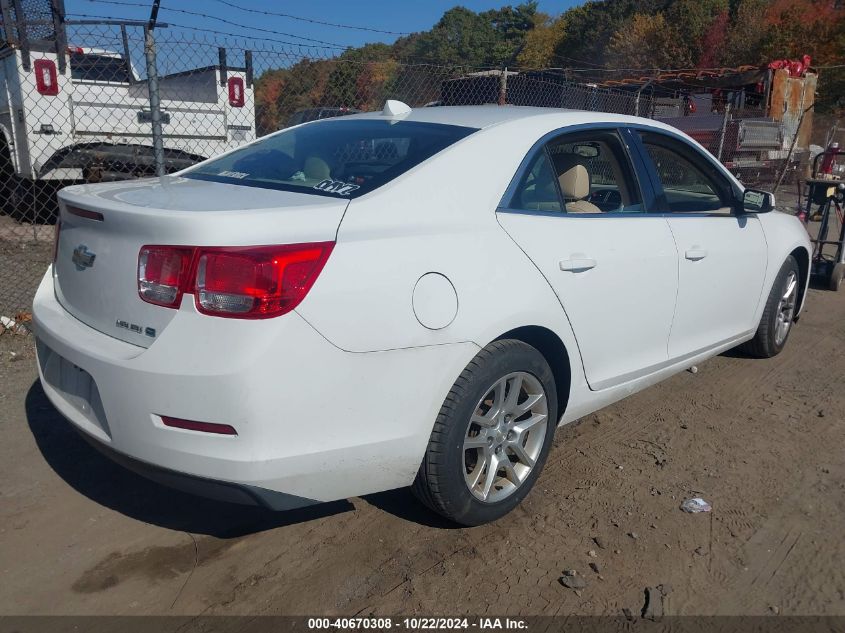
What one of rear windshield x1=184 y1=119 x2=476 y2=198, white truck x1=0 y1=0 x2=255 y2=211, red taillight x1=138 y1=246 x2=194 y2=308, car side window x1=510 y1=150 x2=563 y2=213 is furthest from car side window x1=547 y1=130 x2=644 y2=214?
white truck x1=0 y1=0 x2=255 y2=211

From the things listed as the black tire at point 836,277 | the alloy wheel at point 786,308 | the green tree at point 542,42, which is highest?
the green tree at point 542,42

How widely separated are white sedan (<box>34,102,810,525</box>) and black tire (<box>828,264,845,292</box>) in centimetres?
452

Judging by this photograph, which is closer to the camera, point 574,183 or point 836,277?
point 574,183

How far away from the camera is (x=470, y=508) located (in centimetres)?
290

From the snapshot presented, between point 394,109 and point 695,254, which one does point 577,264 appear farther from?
point 394,109

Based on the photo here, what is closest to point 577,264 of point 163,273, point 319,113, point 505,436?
point 505,436

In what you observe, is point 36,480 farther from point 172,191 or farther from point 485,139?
point 485,139

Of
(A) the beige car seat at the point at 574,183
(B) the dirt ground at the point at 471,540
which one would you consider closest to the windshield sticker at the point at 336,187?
(A) the beige car seat at the point at 574,183

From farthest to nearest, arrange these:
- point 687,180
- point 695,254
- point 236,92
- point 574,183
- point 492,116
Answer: point 236,92 < point 687,180 < point 695,254 < point 574,183 < point 492,116

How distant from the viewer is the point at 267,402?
227 centimetres

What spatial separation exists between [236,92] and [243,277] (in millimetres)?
6876

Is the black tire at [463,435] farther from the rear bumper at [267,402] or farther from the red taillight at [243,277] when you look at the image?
the red taillight at [243,277]

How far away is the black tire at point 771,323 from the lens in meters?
4.89

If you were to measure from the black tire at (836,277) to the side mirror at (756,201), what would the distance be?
3603mm
